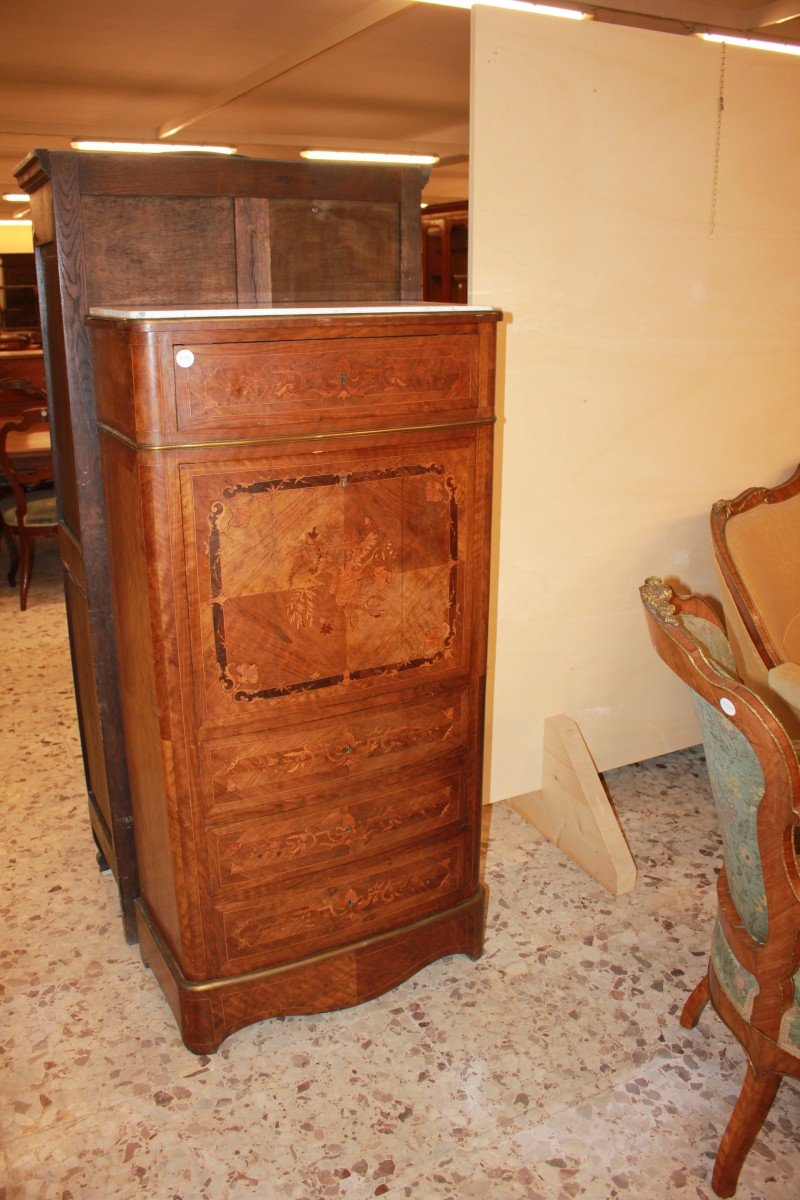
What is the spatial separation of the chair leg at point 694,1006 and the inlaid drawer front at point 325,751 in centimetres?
70

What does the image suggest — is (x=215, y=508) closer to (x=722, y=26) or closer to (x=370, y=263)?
(x=370, y=263)

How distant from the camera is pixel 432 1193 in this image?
5.37 ft

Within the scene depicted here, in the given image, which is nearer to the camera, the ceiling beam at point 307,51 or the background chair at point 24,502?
the ceiling beam at point 307,51

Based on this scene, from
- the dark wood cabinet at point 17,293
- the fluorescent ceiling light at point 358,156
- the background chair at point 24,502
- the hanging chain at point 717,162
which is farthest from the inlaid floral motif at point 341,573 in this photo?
the dark wood cabinet at point 17,293

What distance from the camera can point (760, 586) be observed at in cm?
238

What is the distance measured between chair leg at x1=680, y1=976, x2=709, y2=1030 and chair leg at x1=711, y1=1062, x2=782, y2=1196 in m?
0.31

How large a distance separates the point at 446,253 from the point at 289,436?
8740mm

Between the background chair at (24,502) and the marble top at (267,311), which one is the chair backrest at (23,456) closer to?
the background chair at (24,502)

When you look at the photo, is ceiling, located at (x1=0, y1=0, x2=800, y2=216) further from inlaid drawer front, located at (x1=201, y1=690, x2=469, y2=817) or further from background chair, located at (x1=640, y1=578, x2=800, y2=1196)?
background chair, located at (x1=640, y1=578, x2=800, y2=1196)

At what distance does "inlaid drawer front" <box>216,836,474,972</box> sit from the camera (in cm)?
187

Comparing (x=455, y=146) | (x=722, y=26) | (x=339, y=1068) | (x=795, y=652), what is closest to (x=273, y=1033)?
(x=339, y=1068)

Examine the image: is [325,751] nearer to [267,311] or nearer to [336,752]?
[336,752]

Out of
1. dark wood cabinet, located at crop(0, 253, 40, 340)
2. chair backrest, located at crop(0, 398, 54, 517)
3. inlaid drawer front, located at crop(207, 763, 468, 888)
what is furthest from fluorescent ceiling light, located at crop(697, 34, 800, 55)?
dark wood cabinet, located at crop(0, 253, 40, 340)

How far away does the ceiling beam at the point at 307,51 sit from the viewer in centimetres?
429
